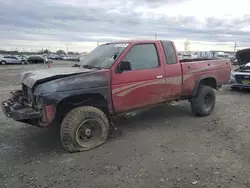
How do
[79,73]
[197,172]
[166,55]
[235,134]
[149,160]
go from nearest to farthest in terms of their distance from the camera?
1. [197,172]
2. [149,160]
3. [79,73]
4. [235,134]
5. [166,55]

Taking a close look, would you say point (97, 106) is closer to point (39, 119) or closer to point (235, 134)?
point (39, 119)

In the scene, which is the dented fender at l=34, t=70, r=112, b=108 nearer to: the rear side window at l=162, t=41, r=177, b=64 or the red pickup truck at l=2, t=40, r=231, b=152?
the red pickup truck at l=2, t=40, r=231, b=152

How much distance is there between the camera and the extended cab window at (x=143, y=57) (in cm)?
514

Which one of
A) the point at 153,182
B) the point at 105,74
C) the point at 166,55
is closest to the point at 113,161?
the point at 153,182

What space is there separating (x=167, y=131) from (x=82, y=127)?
1999 mm

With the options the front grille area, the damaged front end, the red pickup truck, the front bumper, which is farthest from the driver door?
the front grille area

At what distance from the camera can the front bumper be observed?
13.8 ft

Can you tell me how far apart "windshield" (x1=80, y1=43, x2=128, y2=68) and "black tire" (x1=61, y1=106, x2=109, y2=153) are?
0.98 meters

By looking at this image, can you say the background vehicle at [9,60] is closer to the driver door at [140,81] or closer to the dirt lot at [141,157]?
the dirt lot at [141,157]

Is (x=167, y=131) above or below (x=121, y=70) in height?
below

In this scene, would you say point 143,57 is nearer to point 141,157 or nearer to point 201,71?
point 201,71

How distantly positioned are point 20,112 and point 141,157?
220 cm

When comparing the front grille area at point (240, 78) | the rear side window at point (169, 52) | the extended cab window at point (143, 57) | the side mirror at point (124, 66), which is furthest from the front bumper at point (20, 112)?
the front grille area at point (240, 78)

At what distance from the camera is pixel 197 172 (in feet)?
12.3
